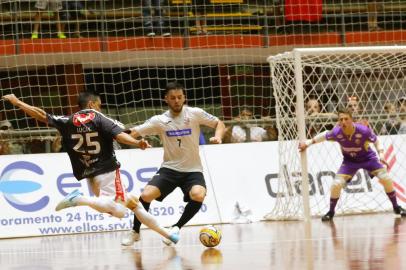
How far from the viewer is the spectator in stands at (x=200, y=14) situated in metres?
18.4

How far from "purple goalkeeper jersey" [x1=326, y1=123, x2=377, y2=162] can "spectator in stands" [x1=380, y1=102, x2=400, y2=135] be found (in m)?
1.97

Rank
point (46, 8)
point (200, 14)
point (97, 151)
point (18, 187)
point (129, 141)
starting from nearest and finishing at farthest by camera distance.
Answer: point (129, 141), point (97, 151), point (18, 187), point (46, 8), point (200, 14)

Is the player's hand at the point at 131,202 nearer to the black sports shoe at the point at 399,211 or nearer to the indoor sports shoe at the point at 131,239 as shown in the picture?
the indoor sports shoe at the point at 131,239

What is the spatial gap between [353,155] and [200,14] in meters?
6.93

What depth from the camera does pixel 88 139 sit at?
9.34 m

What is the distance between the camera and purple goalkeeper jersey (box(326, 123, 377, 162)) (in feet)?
42.5

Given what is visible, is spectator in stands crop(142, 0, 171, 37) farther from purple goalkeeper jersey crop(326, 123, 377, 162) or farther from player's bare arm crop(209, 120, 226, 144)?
player's bare arm crop(209, 120, 226, 144)

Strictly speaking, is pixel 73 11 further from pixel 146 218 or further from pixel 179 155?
pixel 146 218

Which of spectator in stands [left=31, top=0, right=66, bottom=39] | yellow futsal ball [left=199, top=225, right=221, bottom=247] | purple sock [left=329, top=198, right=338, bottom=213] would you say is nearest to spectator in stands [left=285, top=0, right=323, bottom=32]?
spectator in stands [left=31, top=0, right=66, bottom=39]

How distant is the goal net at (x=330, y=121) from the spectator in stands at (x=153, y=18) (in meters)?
3.52

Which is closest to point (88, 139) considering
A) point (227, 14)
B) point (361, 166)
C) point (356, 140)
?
point (356, 140)

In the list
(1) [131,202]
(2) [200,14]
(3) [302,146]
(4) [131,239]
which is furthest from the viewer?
(2) [200,14]

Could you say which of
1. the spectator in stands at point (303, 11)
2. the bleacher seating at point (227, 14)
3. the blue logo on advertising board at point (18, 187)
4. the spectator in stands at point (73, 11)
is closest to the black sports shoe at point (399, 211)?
the blue logo on advertising board at point (18, 187)

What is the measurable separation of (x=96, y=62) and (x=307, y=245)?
9692 mm
